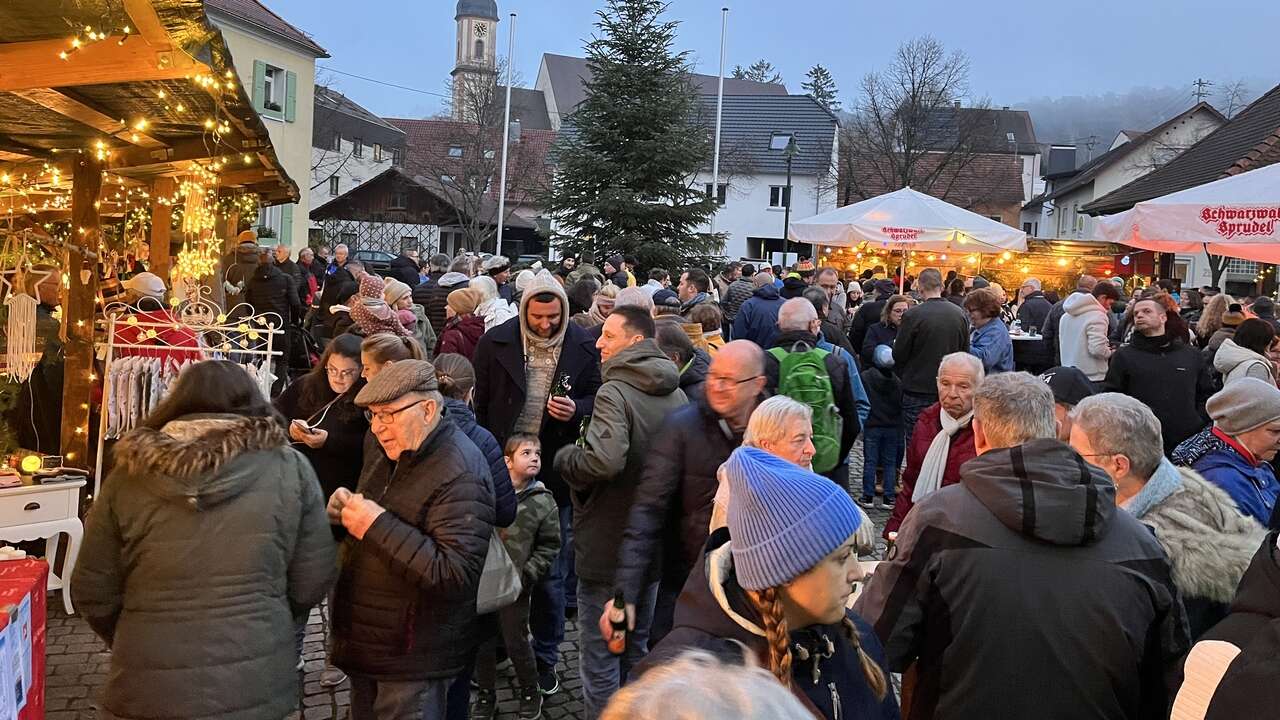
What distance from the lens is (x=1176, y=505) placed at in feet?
10.1

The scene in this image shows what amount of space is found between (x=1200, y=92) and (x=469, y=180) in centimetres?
3921

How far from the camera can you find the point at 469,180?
41812 millimetres

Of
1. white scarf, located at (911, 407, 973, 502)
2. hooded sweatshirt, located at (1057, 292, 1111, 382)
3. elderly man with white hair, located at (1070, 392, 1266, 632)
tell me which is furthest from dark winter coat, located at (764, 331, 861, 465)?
hooded sweatshirt, located at (1057, 292, 1111, 382)

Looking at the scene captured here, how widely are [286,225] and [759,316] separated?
82.2ft

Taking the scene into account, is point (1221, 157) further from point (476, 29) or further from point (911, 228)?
point (476, 29)

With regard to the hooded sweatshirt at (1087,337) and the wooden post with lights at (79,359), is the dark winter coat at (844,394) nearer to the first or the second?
the hooded sweatshirt at (1087,337)

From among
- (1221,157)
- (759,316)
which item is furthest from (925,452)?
(1221,157)

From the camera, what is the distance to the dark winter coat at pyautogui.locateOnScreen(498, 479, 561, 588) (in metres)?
4.27

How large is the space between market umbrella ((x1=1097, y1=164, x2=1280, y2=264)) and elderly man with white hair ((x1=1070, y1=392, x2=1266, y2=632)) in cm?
412

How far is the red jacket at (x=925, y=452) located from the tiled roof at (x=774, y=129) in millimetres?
38553

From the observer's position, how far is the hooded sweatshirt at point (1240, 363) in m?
6.07

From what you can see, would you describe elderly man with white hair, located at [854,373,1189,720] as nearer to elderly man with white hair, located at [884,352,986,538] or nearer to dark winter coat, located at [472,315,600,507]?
elderly man with white hair, located at [884,352,986,538]

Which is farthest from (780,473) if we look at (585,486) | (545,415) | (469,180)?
(469,180)

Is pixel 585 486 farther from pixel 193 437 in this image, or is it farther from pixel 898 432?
pixel 898 432
